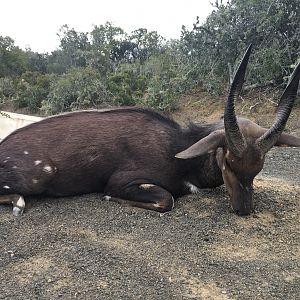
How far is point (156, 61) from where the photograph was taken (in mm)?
22109

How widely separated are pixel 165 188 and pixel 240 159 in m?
1.11

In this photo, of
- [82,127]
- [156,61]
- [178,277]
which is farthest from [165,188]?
[156,61]

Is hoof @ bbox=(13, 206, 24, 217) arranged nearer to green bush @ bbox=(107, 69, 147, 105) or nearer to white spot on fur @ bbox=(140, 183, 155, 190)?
white spot on fur @ bbox=(140, 183, 155, 190)

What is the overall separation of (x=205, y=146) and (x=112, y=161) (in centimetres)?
129

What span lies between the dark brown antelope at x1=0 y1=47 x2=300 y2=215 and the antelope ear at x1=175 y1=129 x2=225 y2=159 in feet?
0.52

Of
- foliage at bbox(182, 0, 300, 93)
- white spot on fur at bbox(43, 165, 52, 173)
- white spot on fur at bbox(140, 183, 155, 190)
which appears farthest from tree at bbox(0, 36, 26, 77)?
white spot on fur at bbox(140, 183, 155, 190)

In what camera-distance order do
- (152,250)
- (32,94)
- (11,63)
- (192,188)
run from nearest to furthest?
1. (152,250)
2. (192,188)
3. (32,94)
4. (11,63)

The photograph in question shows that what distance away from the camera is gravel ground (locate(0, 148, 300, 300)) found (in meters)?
3.93

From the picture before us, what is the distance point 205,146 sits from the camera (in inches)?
208

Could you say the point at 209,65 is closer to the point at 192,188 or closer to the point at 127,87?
the point at 127,87

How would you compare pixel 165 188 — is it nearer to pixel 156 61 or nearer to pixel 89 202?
pixel 89 202

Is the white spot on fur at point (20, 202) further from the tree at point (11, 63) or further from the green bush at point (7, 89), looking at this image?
the tree at point (11, 63)

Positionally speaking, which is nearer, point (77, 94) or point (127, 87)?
point (127, 87)

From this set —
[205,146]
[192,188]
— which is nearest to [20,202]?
[192,188]
